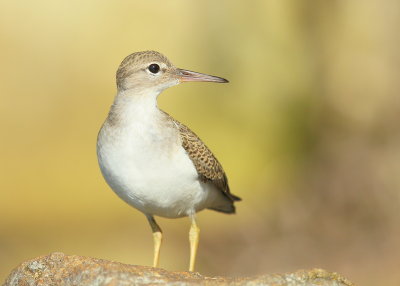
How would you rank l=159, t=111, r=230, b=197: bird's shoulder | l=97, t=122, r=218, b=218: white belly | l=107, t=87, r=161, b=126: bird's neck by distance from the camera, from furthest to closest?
l=159, t=111, r=230, b=197: bird's shoulder
l=107, t=87, r=161, b=126: bird's neck
l=97, t=122, r=218, b=218: white belly

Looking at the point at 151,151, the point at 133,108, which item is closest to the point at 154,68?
the point at 133,108

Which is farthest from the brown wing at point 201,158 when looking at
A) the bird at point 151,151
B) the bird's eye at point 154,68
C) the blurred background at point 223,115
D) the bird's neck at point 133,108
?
the blurred background at point 223,115

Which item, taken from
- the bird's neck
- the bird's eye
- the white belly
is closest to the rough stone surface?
the white belly

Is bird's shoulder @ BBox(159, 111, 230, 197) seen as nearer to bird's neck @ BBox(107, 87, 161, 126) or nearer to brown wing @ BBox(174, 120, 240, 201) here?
brown wing @ BBox(174, 120, 240, 201)

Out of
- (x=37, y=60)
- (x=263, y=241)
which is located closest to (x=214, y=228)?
(x=263, y=241)

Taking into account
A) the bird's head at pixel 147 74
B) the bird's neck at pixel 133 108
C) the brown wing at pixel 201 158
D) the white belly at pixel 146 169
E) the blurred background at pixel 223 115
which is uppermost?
the blurred background at pixel 223 115

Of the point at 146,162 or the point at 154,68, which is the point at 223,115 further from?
the point at 146,162

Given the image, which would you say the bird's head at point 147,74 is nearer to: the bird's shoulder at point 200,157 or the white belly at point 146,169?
the bird's shoulder at point 200,157

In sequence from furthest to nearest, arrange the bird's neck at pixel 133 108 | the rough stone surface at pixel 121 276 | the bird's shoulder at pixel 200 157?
the bird's shoulder at pixel 200 157 < the bird's neck at pixel 133 108 < the rough stone surface at pixel 121 276
